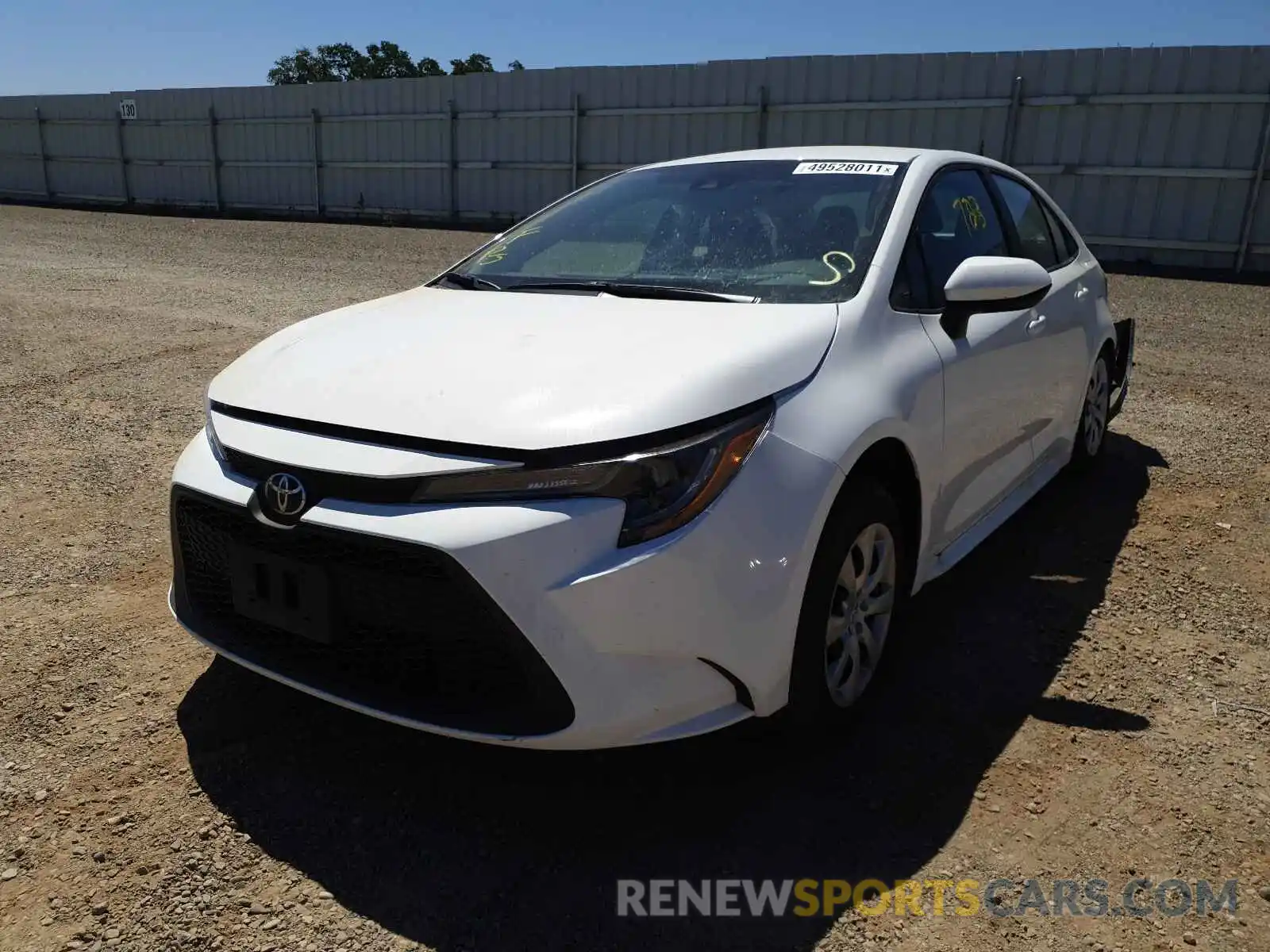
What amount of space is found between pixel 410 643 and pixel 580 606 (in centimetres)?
39

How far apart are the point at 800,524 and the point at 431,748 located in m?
1.12

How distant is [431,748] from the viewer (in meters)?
2.48

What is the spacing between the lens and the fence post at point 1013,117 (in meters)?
13.7

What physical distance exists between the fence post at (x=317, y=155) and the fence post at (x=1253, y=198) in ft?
57.1

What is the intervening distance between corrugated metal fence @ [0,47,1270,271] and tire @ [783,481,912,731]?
1287 centimetres

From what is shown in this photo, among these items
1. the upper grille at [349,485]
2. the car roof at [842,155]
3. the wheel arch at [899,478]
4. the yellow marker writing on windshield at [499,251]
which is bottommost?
the wheel arch at [899,478]

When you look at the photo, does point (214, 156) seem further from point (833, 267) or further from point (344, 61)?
point (344, 61)

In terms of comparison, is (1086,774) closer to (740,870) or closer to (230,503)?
(740,870)

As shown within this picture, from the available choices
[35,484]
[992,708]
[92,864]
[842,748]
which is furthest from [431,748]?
[35,484]

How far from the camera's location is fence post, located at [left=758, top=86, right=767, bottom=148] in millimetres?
15672

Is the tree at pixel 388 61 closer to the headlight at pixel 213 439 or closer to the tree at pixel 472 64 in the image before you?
the tree at pixel 472 64

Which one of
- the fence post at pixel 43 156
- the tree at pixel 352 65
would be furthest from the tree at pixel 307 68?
the fence post at pixel 43 156

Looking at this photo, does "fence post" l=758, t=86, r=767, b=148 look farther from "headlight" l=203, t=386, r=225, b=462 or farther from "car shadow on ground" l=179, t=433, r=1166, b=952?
"headlight" l=203, t=386, r=225, b=462

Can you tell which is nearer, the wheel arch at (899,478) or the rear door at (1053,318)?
the wheel arch at (899,478)
